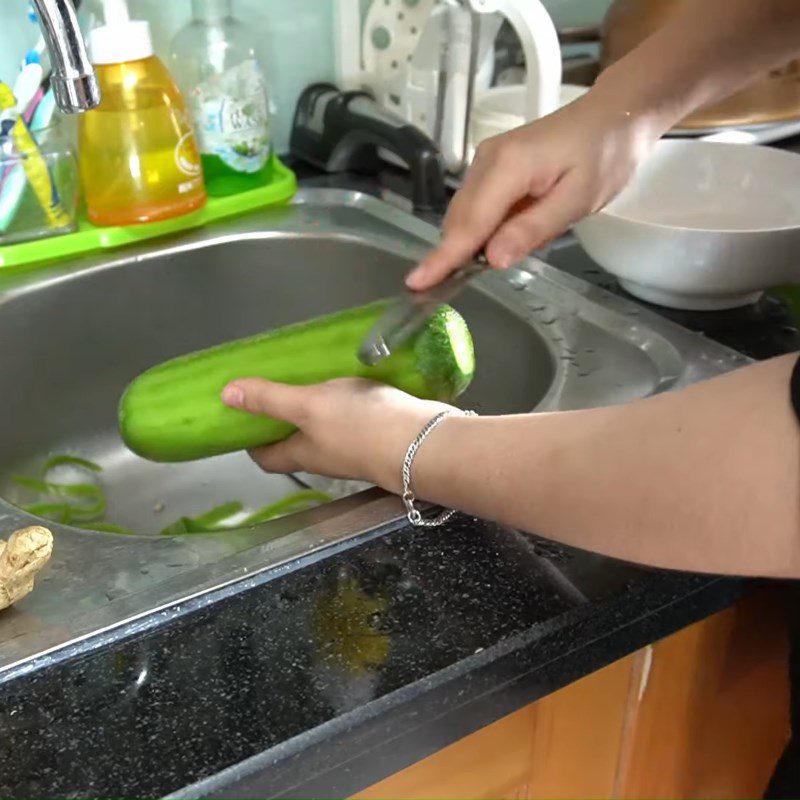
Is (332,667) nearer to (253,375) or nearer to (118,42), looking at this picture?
(253,375)

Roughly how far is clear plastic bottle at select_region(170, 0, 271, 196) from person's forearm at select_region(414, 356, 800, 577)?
1.79ft

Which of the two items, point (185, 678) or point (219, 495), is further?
point (219, 495)

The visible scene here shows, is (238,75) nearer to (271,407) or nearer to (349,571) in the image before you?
(271,407)

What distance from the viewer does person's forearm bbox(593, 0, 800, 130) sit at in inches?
27.2

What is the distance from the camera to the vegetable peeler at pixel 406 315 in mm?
611

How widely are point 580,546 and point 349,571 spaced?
128mm

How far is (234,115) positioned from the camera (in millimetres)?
924

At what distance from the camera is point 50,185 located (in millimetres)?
852

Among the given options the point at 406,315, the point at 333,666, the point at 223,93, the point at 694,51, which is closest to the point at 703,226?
the point at 694,51

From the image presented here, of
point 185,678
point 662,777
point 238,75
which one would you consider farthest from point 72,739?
point 238,75

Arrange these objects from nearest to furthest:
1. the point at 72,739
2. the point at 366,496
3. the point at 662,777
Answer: the point at 72,739 < the point at 366,496 < the point at 662,777

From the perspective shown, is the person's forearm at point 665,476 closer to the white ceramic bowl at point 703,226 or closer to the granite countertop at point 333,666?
the granite countertop at point 333,666

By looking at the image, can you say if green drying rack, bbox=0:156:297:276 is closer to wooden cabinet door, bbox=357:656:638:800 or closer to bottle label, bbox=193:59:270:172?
bottle label, bbox=193:59:270:172

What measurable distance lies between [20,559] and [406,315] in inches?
11.5
